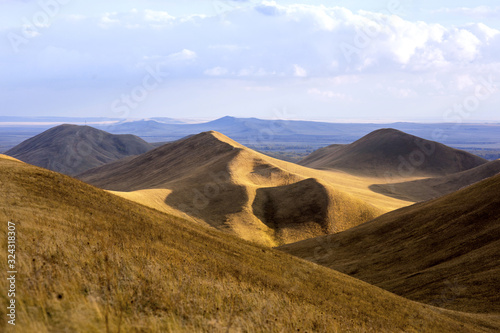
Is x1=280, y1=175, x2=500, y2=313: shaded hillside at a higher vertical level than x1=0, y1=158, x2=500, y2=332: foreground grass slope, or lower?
lower

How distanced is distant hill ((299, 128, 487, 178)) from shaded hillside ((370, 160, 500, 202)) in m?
19.9

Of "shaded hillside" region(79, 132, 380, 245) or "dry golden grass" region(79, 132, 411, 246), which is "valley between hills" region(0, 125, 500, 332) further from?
"shaded hillside" region(79, 132, 380, 245)

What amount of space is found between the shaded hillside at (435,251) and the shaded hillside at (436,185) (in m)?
68.2

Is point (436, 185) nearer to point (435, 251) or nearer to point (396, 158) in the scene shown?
point (396, 158)

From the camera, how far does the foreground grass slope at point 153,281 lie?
11102 mm

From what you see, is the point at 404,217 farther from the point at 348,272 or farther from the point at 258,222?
the point at 258,222

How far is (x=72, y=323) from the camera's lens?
10148 millimetres

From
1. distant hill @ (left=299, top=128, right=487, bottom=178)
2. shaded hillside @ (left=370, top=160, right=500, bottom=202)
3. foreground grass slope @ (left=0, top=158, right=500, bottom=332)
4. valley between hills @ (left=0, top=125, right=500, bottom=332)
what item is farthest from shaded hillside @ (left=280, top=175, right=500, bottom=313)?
distant hill @ (left=299, top=128, right=487, bottom=178)

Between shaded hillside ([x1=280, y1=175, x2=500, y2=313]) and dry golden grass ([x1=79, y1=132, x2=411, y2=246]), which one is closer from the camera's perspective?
shaded hillside ([x1=280, y1=175, x2=500, y2=313])

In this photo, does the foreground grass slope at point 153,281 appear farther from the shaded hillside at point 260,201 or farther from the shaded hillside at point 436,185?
the shaded hillside at point 436,185

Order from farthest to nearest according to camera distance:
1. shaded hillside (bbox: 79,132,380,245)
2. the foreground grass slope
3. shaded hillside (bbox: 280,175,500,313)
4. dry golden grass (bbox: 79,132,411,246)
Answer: shaded hillside (bbox: 79,132,380,245) → dry golden grass (bbox: 79,132,411,246) → shaded hillside (bbox: 280,175,500,313) → the foreground grass slope

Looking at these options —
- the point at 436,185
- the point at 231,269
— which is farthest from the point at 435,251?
the point at 436,185

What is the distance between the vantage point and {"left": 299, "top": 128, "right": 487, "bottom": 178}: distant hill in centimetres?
15375

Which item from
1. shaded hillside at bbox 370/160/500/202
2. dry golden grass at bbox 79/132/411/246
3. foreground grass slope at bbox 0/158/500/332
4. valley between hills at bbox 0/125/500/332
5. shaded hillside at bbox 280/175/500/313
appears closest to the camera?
foreground grass slope at bbox 0/158/500/332
